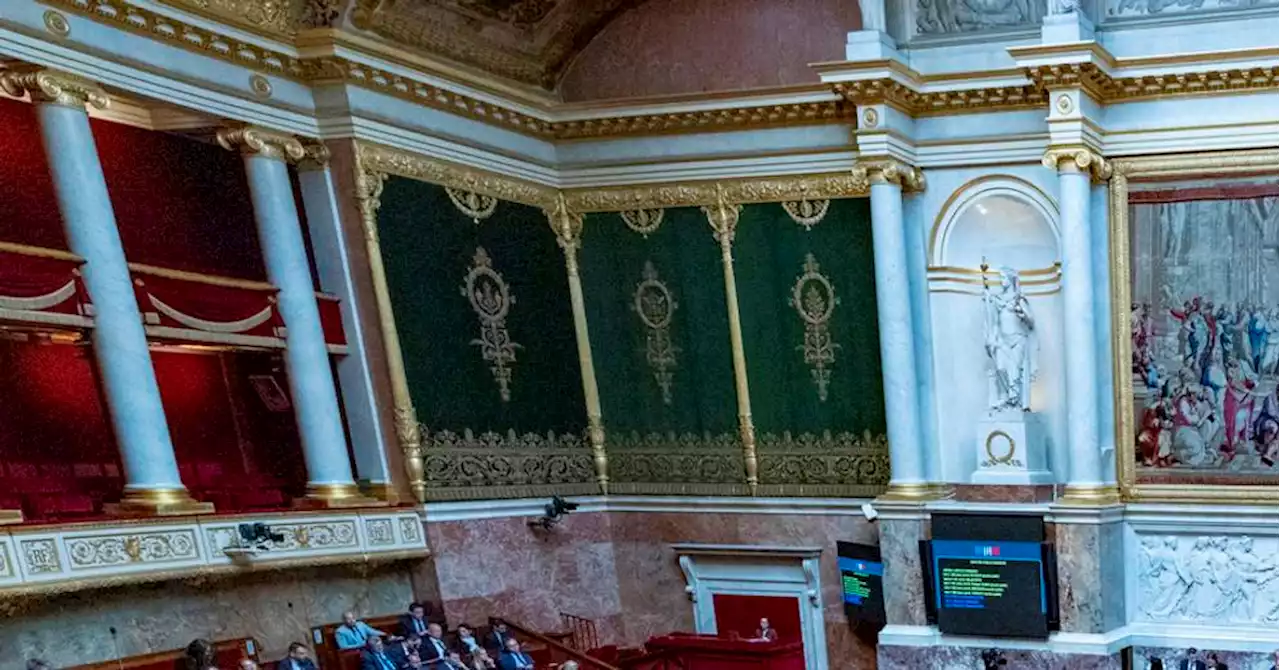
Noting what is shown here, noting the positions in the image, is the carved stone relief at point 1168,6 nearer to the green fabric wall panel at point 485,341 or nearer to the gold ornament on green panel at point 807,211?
the gold ornament on green panel at point 807,211

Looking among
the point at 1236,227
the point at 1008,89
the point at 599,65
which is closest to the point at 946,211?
the point at 1008,89

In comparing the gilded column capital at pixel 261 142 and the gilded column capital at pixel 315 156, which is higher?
the gilded column capital at pixel 261 142

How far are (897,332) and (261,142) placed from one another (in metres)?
7.23

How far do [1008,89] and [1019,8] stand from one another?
0.94 m

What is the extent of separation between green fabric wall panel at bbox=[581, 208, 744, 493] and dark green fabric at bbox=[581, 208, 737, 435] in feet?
0.04

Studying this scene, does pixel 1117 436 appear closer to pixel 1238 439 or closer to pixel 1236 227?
pixel 1238 439

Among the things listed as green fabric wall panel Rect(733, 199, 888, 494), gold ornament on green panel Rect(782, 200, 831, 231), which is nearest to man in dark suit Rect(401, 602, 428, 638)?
green fabric wall panel Rect(733, 199, 888, 494)

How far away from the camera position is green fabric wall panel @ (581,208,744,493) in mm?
17391

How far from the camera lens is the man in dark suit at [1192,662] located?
583 inches

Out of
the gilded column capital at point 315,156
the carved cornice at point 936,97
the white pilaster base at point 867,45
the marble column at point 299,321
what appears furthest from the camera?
the white pilaster base at point 867,45

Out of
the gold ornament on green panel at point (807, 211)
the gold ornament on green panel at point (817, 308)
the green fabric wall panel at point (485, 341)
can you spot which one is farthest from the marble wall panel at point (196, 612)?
the gold ornament on green panel at point (807, 211)

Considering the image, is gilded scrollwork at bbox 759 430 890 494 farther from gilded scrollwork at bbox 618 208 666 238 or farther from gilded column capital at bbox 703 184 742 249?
gilded scrollwork at bbox 618 208 666 238

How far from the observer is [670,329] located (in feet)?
57.7

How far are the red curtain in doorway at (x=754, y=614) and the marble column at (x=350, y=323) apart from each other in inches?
193
